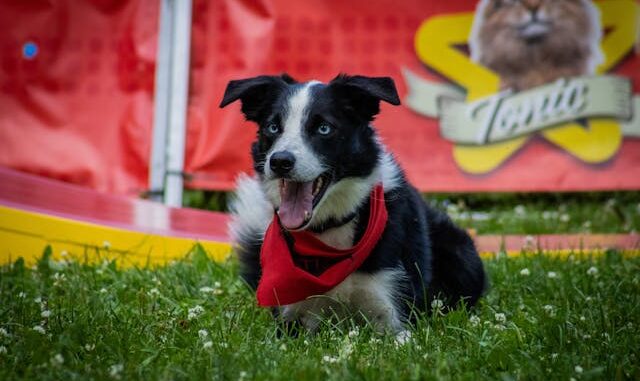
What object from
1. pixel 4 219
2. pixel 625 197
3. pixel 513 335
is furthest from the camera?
pixel 625 197

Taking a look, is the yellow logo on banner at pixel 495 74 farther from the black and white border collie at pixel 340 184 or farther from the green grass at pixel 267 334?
the black and white border collie at pixel 340 184

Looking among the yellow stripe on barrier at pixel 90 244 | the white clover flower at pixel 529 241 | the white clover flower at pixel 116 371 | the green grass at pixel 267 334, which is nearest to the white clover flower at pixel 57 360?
the green grass at pixel 267 334

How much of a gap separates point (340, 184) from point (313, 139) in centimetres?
24

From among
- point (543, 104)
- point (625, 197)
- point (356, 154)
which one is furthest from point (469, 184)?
point (356, 154)

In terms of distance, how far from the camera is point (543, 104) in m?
6.69

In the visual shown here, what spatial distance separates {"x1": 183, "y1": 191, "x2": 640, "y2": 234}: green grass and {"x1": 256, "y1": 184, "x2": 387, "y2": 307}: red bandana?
1.55 metres

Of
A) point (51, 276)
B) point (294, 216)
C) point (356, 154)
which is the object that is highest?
point (356, 154)

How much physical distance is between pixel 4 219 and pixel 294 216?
204 centimetres

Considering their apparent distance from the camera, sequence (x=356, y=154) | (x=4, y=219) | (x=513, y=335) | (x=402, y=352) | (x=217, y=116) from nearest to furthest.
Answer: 1. (x=402, y=352)
2. (x=513, y=335)
3. (x=356, y=154)
4. (x=4, y=219)
5. (x=217, y=116)

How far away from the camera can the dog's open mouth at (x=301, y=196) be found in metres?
3.45

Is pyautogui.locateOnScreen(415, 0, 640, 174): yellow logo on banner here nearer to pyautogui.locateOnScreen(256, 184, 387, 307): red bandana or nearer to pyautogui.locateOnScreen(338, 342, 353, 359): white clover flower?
pyautogui.locateOnScreen(256, 184, 387, 307): red bandana

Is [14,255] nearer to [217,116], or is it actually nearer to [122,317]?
[122,317]

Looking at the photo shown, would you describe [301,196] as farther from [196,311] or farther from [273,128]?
[196,311]

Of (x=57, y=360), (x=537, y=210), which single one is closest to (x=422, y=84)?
(x=537, y=210)
